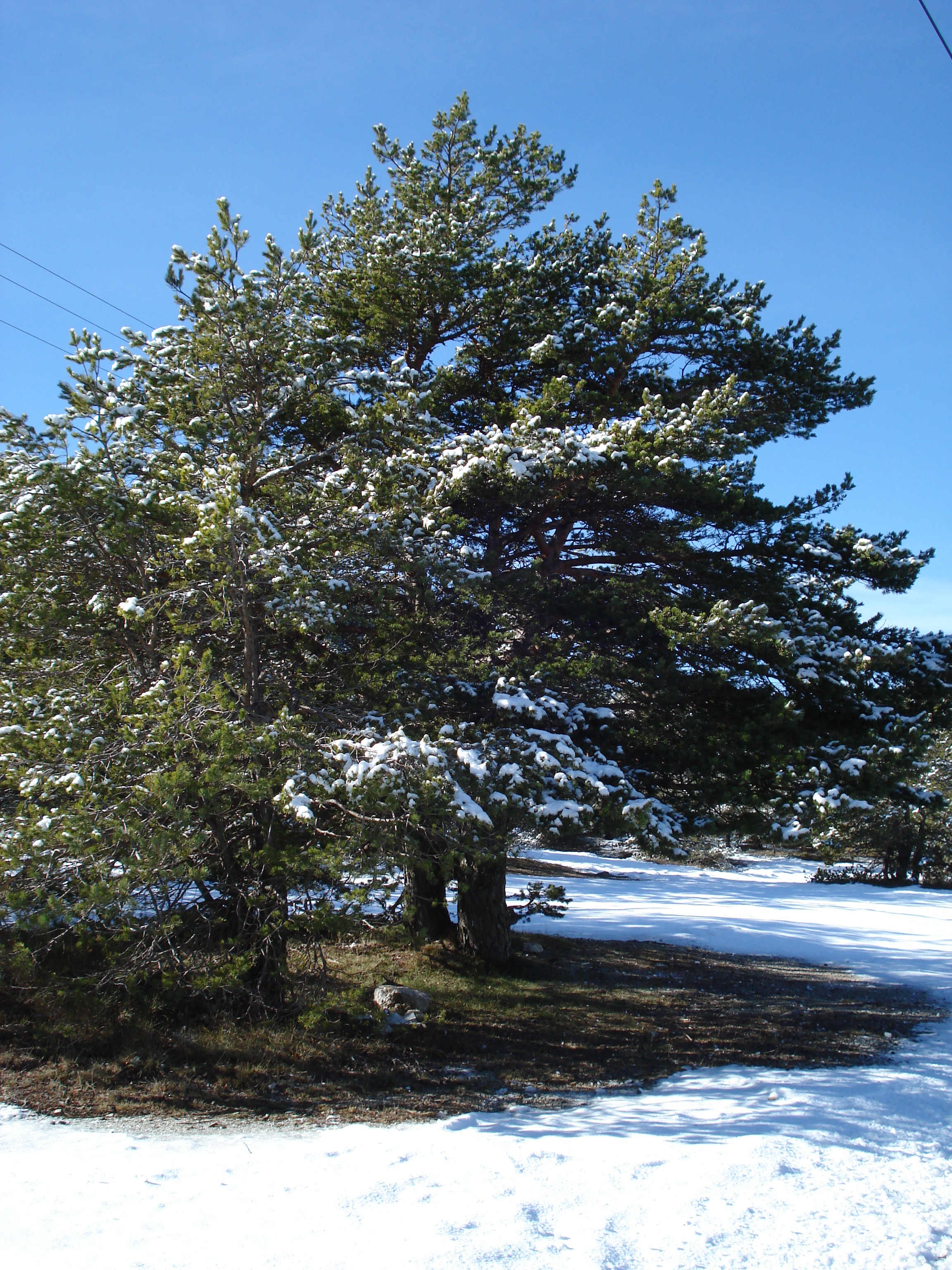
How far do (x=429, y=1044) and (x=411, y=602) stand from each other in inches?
161

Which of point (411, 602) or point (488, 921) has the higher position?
point (411, 602)

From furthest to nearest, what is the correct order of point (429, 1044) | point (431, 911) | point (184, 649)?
point (431, 911)
point (429, 1044)
point (184, 649)

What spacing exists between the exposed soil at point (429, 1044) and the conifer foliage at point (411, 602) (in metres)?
0.56

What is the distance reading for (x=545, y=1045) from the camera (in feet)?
25.3

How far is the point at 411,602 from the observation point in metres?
7.73

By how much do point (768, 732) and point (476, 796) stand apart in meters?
3.70

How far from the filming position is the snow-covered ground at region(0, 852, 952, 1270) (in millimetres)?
3824

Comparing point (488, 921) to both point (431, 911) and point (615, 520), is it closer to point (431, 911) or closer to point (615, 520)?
point (431, 911)

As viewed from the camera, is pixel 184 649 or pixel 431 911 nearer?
pixel 184 649

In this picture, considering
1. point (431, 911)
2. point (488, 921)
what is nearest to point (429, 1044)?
point (488, 921)

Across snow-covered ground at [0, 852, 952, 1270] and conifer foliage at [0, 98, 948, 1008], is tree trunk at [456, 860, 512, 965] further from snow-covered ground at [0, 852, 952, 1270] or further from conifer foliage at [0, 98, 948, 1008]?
snow-covered ground at [0, 852, 952, 1270]

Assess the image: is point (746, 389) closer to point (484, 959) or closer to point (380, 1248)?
point (484, 959)

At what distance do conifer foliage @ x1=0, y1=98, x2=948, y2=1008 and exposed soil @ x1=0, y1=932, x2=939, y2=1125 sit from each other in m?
0.56

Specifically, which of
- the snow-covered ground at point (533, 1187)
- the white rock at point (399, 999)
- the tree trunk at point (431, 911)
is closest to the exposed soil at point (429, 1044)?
the white rock at point (399, 999)
